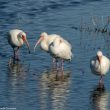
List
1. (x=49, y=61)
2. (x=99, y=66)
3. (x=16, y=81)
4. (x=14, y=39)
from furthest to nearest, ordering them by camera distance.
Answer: (x=14, y=39)
(x=49, y=61)
(x=16, y=81)
(x=99, y=66)

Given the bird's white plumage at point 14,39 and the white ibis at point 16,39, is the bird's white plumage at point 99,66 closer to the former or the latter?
the white ibis at point 16,39

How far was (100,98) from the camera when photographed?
18.5 meters

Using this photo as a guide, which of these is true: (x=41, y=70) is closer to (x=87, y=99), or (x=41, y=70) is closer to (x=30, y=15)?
(x=87, y=99)

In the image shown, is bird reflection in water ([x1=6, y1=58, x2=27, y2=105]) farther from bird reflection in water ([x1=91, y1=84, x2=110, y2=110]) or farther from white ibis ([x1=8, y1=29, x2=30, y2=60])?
bird reflection in water ([x1=91, y1=84, x2=110, y2=110])

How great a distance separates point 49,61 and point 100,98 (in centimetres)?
424

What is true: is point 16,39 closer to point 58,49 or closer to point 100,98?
point 58,49

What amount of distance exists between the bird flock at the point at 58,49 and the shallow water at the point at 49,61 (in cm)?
26

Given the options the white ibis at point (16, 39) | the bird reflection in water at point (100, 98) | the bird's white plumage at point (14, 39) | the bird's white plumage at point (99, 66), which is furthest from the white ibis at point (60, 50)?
the bird reflection in water at point (100, 98)

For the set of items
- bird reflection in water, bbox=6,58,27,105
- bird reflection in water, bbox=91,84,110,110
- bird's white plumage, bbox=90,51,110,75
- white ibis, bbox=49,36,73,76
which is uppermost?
white ibis, bbox=49,36,73,76

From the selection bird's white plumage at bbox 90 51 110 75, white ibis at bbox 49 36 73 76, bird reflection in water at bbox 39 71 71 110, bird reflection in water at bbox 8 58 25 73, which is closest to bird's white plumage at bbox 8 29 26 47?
bird reflection in water at bbox 8 58 25 73

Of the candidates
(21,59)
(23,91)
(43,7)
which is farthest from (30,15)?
(23,91)

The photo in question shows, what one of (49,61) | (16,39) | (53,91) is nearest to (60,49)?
(49,61)

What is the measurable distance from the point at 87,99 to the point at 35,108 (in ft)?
5.39

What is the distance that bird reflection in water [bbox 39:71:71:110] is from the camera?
57.6 ft
